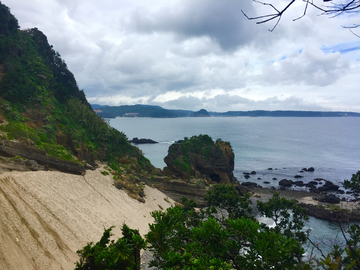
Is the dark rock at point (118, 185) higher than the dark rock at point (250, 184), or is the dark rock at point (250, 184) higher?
the dark rock at point (118, 185)

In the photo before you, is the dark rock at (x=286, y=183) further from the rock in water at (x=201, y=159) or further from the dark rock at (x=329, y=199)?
the rock in water at (x=201, y=159)

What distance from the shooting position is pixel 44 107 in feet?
82.5

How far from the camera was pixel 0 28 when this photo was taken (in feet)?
94.0

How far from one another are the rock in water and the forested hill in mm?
4488

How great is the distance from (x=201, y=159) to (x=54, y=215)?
85.0 ft

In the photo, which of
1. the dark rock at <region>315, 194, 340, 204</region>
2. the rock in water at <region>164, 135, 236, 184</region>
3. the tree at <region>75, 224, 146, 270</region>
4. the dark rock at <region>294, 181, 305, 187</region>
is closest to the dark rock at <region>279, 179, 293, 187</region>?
the dark rock at <region>294, 181, 305, 187</region>

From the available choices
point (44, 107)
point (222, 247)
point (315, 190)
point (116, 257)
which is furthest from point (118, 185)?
point (315, 190)

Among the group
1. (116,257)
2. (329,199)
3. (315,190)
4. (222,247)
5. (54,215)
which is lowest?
(315,190)

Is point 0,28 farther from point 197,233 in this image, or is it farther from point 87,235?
point 197,233

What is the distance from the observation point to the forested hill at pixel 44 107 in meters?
19.9

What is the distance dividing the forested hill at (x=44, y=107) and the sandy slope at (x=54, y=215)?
11.3ft

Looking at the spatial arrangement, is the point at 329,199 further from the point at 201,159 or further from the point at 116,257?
the point at 116,257

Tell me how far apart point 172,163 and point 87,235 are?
19.5 meters

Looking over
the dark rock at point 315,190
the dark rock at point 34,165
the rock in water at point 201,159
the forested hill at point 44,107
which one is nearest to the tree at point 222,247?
the dark rock at point 34,165
